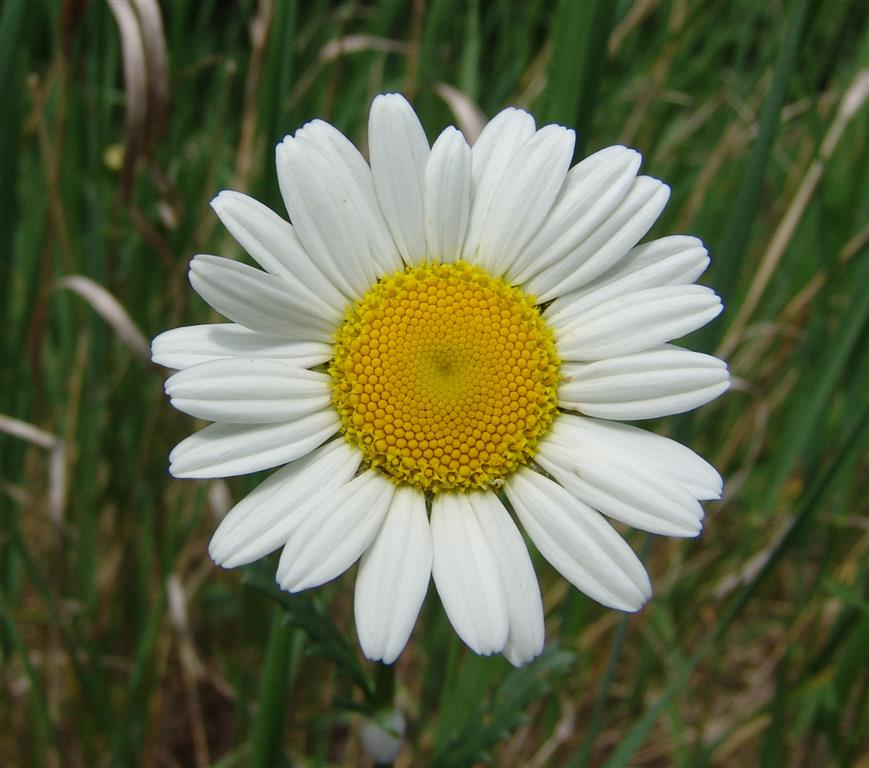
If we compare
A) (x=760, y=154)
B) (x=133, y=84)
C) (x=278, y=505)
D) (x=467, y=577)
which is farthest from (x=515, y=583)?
(x=133, y=84)

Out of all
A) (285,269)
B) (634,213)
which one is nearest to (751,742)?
(634,213)

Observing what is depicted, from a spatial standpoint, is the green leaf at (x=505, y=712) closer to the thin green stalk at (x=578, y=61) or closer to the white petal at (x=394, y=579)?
the white petal at (x=394, y=579)

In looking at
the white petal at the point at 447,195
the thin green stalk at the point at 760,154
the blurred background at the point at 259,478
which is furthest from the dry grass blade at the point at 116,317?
the thin green stalk at the point at 760,154

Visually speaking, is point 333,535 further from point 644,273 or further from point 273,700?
point 644,273

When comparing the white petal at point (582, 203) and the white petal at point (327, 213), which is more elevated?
the white petal at point (582, 203)

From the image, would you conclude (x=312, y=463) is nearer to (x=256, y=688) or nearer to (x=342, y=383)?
(x=342, y=383)
